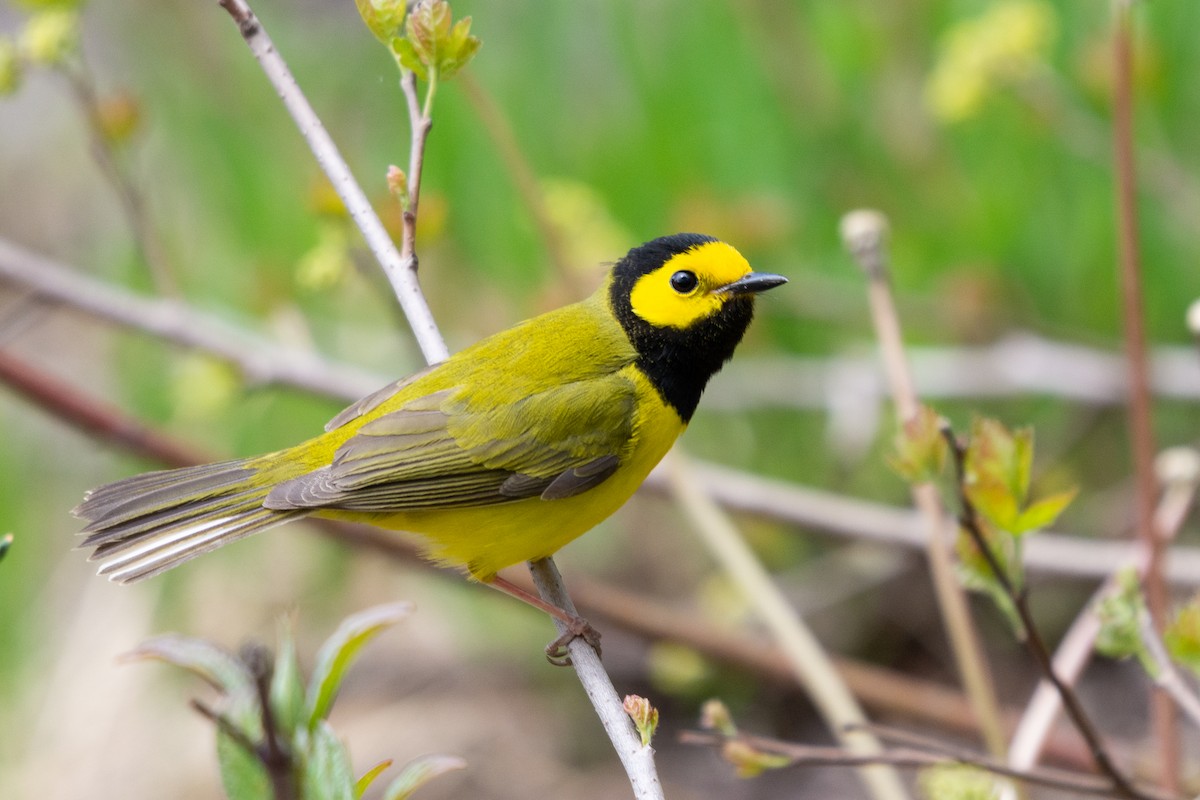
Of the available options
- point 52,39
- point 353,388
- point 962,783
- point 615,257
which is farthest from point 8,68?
point 962,783

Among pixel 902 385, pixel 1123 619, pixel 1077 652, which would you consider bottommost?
pixel 1077 652

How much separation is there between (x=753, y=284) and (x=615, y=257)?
1.50 m

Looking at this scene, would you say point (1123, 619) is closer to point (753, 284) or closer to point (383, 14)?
point (753, 284)

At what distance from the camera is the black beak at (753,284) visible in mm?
2876

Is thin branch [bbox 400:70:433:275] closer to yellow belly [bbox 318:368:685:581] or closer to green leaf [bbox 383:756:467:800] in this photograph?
yellow belly [bbox 318:368:685:581]

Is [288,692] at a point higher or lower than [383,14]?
lower

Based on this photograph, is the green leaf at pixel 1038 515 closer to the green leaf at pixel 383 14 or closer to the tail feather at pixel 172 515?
the green leaf at pixel 383 14

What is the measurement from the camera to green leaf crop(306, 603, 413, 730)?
4.53 feet

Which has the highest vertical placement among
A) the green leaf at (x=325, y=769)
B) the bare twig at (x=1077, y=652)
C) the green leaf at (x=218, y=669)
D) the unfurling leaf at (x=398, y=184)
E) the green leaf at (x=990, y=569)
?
the unfurling leaf at (x=398, y=184)

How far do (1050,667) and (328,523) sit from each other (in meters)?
2.20

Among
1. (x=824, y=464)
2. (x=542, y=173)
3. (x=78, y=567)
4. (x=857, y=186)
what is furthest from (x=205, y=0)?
(x=824, y=464)

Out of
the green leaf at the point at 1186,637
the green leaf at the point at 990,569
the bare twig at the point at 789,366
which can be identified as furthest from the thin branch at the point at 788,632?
the bare twig at the point at 789,366

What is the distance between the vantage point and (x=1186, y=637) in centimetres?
187

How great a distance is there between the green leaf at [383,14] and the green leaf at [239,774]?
1.27 meters
